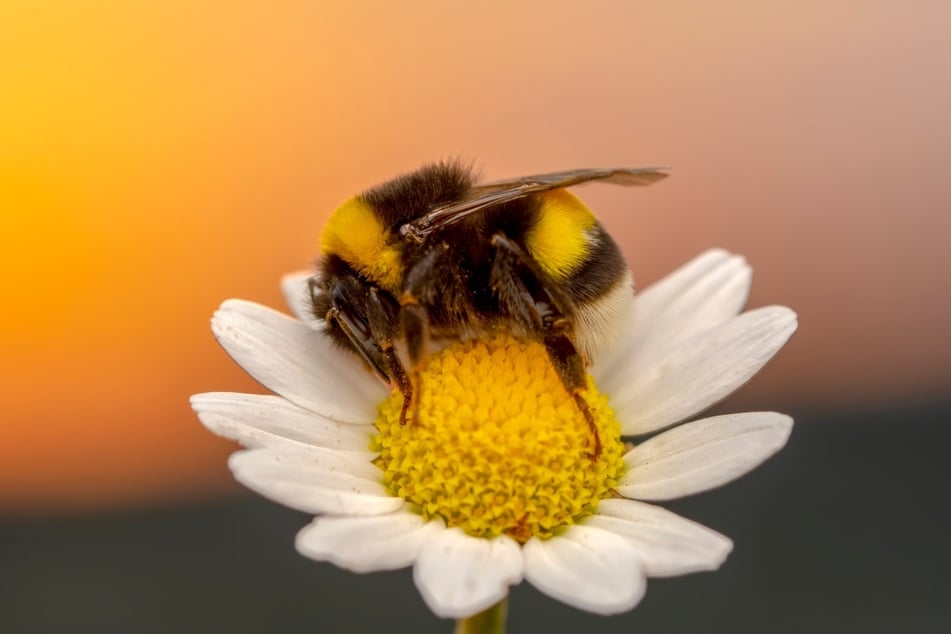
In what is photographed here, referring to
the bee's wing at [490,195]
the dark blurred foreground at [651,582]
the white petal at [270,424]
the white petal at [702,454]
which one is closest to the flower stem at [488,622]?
the white petal at [702,454]

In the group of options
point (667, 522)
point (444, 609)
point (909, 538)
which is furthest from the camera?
point (909, 538)

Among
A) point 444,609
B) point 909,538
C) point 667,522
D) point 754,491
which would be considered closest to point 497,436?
point 667,522

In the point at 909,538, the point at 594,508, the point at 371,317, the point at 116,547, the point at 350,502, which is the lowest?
the point at 909,538

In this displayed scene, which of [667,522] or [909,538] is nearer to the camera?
[667,522]

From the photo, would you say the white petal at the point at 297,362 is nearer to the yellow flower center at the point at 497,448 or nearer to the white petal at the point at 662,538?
the yellow flower center at the point at 497,448

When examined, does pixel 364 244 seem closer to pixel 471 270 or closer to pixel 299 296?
pixel 471 270

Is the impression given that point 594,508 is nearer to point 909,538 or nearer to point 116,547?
point 909,538

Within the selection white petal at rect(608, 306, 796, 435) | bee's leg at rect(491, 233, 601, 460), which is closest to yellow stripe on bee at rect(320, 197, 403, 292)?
bee's leg at rect(491, 233, 601, 460)
